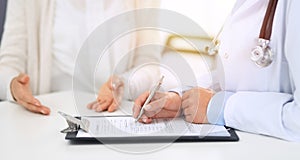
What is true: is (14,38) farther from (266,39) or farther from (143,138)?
(266,39)

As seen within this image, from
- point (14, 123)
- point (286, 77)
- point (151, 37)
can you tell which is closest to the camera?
point (286, 77)

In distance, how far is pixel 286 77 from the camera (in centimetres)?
74

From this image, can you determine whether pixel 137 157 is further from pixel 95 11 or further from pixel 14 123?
pixel 95 11

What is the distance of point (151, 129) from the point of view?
29.2 inches

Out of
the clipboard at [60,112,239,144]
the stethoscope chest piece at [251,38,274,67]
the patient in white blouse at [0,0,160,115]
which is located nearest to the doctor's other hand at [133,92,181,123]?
the clipboard at [60,112,239,144]

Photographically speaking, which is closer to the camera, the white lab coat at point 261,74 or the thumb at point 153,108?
the white lab coat at point 261,74

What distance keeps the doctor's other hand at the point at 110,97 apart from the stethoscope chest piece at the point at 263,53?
1.47ft

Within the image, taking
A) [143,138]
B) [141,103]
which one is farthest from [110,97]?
[143,138]

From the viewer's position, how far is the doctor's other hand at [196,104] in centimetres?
79

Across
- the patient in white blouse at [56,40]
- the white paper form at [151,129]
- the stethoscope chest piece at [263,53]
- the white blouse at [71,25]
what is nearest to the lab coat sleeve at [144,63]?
the patient in white blouse at [56,40]

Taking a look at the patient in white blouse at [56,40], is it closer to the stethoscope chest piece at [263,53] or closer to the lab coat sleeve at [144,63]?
the lab coat sleeve at [144,63]

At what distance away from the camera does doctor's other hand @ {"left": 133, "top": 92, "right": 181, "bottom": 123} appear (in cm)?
82

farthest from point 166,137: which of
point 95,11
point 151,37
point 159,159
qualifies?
point 95,11

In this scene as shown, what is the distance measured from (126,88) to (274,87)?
518mm
